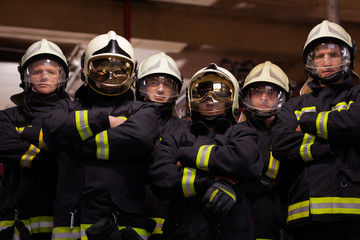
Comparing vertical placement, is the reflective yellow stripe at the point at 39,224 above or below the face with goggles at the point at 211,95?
below

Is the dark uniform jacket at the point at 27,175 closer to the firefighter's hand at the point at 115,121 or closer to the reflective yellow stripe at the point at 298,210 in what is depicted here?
the firefighter's hand at the point at 115,121

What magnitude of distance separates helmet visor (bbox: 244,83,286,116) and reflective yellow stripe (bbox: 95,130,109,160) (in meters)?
→ 1.46

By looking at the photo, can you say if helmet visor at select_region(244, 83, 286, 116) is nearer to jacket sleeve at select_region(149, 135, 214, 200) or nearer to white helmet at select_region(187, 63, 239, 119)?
white helmet at select_region(187, 63, 239, 119)

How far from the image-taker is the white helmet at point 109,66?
345 cm

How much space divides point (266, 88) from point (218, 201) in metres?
1.66

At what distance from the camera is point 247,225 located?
299 cm

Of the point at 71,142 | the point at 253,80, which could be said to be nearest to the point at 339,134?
the point at 253,80

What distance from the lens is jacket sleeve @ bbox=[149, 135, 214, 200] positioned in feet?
9.77

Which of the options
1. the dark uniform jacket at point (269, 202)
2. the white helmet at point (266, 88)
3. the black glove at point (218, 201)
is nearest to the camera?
the black glove at point (218, 201)

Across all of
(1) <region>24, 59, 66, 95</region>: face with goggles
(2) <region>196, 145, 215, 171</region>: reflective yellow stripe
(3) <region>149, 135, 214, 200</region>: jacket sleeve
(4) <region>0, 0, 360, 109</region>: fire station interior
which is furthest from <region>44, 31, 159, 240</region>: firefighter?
(4) <region>0, 0, 360, 109</region>: fire station interior

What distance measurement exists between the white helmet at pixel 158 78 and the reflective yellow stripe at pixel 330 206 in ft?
5.07

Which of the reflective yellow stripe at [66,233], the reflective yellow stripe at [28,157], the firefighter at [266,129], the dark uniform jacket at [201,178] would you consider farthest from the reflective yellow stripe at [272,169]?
the reflective yellow stripe at [28,157]

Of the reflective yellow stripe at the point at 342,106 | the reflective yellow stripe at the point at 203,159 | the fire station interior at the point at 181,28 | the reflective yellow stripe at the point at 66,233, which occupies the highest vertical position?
the fire station interior at the point at 181,28

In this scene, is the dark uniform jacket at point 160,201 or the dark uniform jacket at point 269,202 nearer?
the dark uniform jacket at point 269,202
